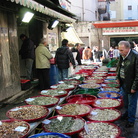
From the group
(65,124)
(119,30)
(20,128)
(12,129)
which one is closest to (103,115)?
(65,124)

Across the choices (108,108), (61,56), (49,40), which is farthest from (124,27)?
(108,108)

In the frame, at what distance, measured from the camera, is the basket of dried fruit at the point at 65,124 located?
3.11 metres

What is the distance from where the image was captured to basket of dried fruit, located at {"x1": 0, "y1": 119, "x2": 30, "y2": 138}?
2.84 metres

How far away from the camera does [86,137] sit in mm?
3033

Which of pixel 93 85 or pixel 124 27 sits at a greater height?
pixel 124 27

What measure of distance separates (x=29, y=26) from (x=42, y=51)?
271 cm

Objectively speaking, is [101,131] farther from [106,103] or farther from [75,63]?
Result: [75,63]

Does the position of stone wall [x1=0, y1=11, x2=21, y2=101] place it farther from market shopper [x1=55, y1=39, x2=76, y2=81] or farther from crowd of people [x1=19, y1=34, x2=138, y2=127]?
market shopper [x1=55, y1=39, x2=76, y2=81]

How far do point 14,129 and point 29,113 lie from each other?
66cm

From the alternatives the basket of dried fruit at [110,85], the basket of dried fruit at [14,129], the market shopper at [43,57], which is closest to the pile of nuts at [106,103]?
the basket of dried fruit at [110,85]

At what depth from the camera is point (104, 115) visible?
12.6 ft

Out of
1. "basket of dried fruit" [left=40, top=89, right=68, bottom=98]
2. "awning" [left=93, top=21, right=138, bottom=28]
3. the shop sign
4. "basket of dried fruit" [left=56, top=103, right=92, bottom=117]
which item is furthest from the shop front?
the shop sign

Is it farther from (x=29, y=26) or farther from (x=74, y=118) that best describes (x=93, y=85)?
(x=29, y=26)

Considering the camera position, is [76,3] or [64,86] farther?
[76,3]
